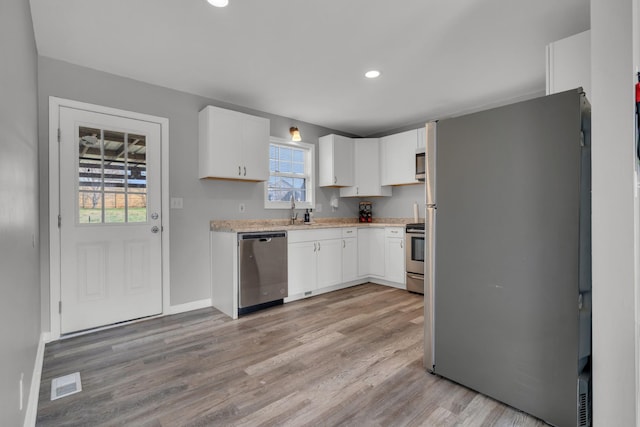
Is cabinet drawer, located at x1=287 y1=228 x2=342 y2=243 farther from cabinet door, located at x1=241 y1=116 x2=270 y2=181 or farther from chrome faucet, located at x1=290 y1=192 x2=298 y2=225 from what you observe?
cabinet door, located at x1=241 y1=116 x2=270 y2=181

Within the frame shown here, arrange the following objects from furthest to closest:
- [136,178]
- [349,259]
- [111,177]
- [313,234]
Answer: [349,259]
[313,234]
[136,178]
[111,177]

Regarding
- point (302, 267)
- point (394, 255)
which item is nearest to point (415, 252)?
point (394, 255)

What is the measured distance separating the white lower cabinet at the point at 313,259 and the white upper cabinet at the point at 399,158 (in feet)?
3.96

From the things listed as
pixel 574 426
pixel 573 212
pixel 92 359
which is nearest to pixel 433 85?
pixel 573 212

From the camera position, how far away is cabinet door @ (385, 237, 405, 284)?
4.25 metres

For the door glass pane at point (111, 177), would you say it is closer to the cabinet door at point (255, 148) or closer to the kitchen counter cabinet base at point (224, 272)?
the kitchen counter cabinet base at point (224, 272)

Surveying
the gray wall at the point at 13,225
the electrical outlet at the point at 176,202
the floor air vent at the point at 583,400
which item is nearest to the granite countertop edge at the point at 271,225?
the electrical outlet at the point at 176,202

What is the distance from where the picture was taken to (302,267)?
376 centimetres

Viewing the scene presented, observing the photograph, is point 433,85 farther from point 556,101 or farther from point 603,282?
point 603,282

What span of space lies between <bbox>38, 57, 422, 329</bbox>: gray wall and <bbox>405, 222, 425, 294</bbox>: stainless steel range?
1.84 metres

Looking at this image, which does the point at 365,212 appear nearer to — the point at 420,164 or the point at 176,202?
the point at 420,164

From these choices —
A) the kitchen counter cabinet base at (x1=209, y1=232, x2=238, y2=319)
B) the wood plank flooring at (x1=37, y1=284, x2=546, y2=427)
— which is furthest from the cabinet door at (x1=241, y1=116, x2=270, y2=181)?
the wood plank flooring at (x1=37, y1=284, x2=546, y2=427)

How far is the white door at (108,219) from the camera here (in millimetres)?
2713

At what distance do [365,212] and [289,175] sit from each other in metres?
1.55
